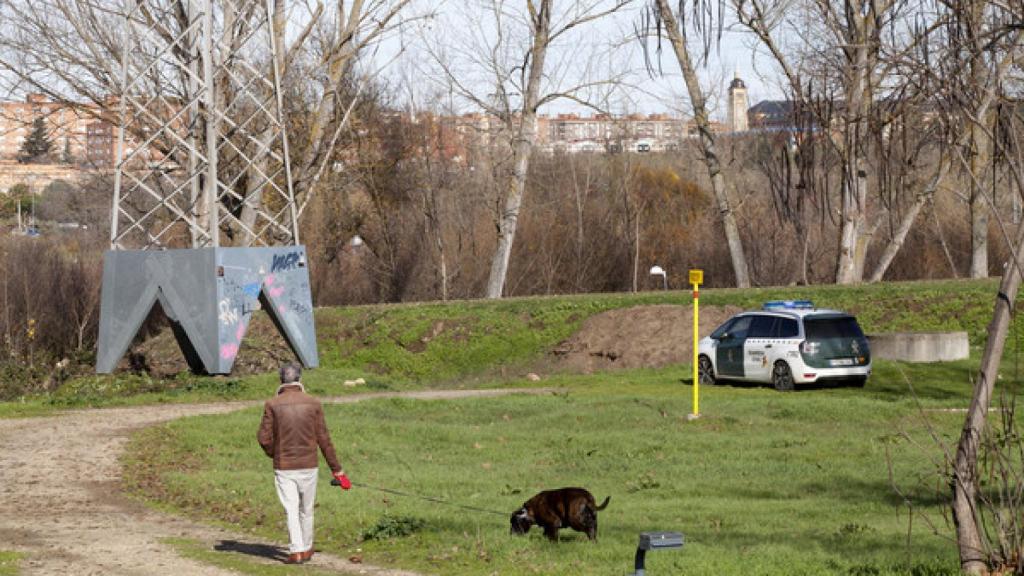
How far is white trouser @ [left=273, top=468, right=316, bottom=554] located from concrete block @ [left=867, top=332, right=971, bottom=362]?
74.2 feet

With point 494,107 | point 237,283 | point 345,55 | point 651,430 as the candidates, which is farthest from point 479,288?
point 651,430

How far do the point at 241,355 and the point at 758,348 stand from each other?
47.1ft

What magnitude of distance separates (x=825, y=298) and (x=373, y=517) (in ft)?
89.4

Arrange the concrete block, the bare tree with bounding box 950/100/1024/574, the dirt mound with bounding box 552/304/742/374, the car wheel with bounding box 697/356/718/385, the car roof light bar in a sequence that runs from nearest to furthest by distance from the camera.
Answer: the bare tree with bounding box 950/100/1024/574 → the car roof light bar → the car wheel with bounding box 697/356/718/385 → the concrete block → the dirt mound with bounding box 552/304/742/374

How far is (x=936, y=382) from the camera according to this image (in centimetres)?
3067

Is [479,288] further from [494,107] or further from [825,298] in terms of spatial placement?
[825,298]

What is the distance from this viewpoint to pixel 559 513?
13.1 meters

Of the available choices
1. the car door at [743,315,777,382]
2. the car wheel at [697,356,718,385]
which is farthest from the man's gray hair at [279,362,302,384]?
the car wheel at [697,356,718,385]

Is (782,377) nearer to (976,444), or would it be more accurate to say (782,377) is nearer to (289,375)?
(289,375)

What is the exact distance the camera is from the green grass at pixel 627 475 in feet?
41.6

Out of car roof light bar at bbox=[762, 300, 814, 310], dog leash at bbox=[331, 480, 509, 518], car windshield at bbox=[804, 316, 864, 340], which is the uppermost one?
A: car roof light bar at bbox=[762, 300, 814, 310]

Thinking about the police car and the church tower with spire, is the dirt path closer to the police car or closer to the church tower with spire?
the police car

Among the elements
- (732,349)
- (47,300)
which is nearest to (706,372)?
(732,349)

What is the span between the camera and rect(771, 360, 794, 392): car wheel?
30375 millimetres
